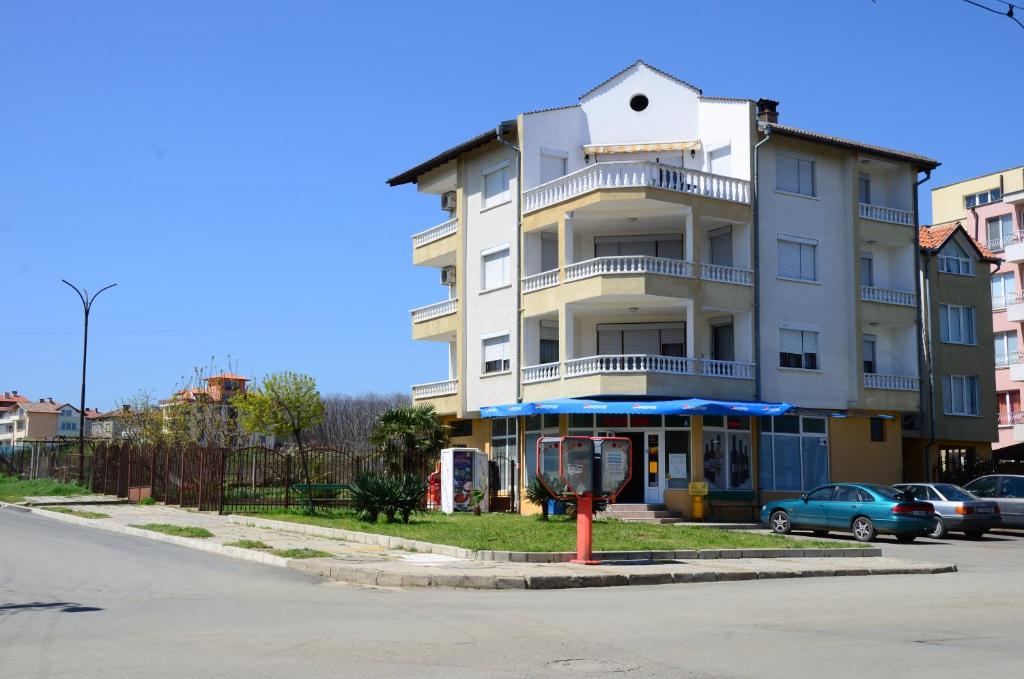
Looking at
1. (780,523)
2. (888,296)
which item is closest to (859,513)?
(780,523)

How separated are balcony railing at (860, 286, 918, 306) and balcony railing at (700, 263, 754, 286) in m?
5.22

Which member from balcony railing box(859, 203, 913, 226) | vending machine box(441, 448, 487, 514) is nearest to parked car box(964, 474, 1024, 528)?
balcony railing box(859, 203, 913, 226)

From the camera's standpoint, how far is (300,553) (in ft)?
61.3

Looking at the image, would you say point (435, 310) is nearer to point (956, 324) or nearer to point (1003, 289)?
point (956, 324)

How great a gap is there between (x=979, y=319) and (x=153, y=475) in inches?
1279

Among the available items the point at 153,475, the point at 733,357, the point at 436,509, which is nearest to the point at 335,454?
the point at 436,509

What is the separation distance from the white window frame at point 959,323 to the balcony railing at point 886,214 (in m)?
4.86

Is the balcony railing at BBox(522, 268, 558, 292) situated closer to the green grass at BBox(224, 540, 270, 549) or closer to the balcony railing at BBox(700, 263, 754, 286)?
the balcony railing at BBox(700, 263, 754, 286)

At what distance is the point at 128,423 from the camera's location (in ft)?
189

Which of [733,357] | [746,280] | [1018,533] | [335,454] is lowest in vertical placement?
[1018,533]

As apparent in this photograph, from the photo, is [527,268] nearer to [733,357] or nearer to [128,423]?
[733,357]

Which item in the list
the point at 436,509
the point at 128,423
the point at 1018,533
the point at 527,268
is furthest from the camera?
the point at 128,423

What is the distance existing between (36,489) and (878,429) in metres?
32.4

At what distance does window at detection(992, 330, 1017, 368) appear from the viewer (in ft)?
178
